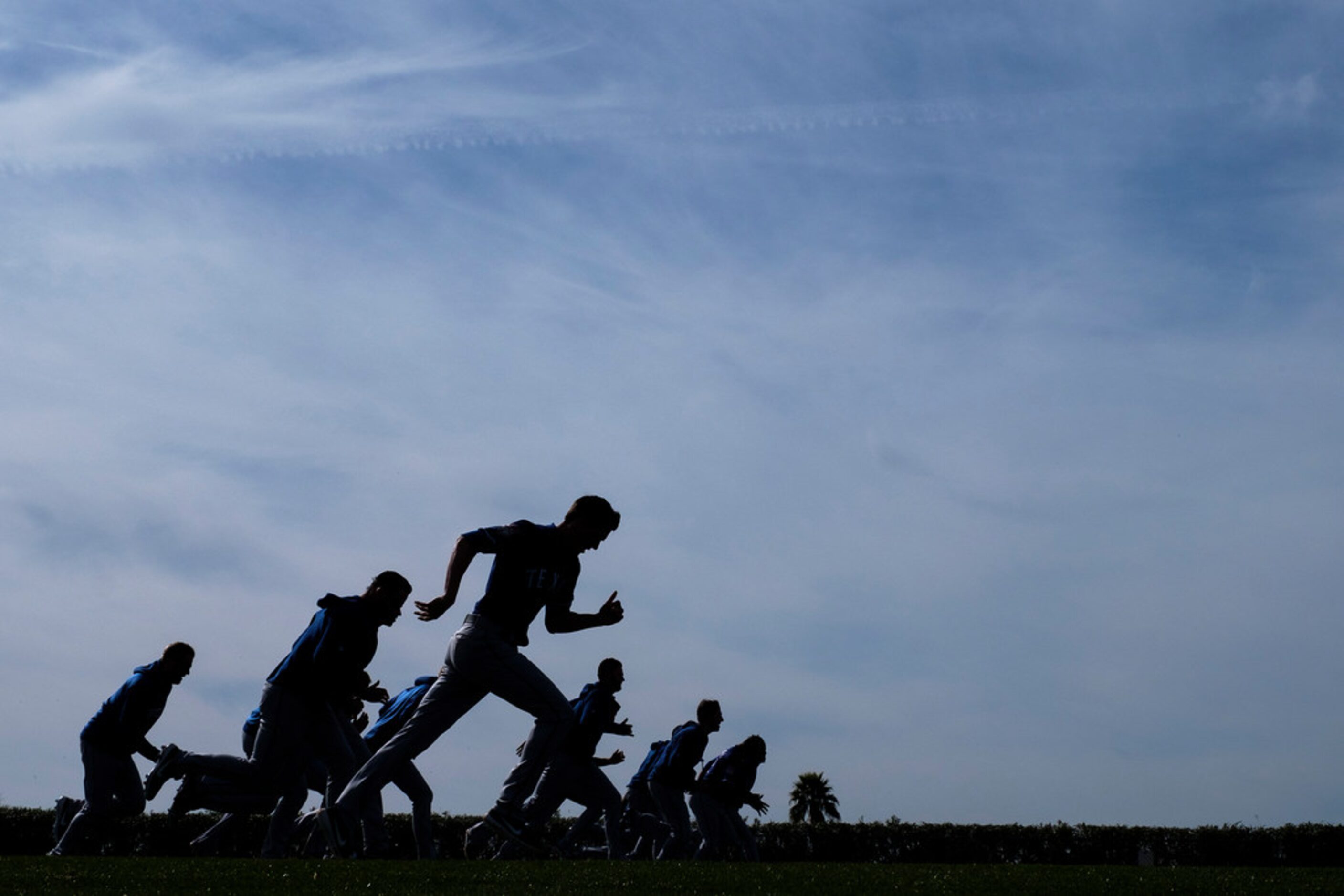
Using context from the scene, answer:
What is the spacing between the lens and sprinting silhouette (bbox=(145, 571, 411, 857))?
1137cm

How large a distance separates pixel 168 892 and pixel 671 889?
8.47ft

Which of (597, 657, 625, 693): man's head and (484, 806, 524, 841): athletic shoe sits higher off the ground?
(597, 657, 625, 693): man's head

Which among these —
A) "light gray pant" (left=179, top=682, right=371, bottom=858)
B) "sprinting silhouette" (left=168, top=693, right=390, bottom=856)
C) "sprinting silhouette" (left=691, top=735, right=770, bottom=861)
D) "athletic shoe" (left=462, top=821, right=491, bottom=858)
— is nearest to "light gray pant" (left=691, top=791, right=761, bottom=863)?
"sprinting silhouette" (left=691, top=735, right=770, bottom=861)

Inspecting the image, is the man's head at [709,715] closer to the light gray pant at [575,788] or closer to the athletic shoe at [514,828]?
the light gray pant at [575,788]

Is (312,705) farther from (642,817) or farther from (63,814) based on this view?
(642,817)

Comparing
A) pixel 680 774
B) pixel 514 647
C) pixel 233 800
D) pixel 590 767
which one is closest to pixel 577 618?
pixel 514 647

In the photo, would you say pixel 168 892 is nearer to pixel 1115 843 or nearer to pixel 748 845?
pixel 748 845

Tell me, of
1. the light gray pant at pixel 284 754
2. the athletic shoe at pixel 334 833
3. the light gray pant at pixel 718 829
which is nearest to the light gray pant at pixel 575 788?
the light gray pant at pixel 718 829

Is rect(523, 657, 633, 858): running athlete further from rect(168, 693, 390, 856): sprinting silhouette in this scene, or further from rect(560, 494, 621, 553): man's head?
rect(560, 494, 621, 553): man's head

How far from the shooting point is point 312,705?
11.4 metres

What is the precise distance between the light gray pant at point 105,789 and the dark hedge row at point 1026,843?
37.2 ft

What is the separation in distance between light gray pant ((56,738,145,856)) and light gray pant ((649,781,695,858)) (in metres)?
6.09

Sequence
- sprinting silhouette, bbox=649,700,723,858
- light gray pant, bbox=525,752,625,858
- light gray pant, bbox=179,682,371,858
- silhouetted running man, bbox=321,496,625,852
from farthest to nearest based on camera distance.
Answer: sprinting silhouette, bbox=649,700,723,858 < light gray pant, bbox=525,752,625,858 < light gray pant, bbox=179,682,371,858 < silhouetted running man, bbox=321,496,625,852

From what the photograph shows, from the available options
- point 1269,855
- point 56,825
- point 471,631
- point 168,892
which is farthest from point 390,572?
point 1269,855
